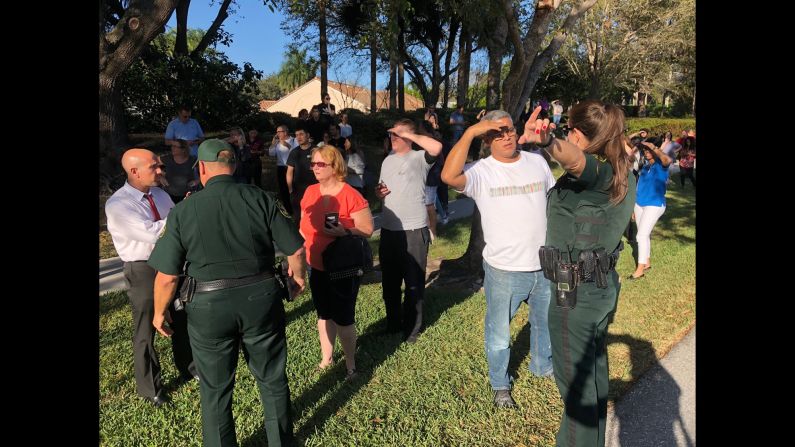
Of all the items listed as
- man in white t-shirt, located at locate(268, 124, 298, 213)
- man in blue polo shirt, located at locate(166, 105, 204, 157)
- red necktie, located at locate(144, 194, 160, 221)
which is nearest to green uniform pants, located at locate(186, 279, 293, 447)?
red necktie, located at locate(144, 194, 160, 221)

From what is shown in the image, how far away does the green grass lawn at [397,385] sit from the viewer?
11.5ft

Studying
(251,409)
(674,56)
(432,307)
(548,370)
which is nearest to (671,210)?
(432,307)

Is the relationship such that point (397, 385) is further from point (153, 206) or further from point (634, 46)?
point (634, 46)

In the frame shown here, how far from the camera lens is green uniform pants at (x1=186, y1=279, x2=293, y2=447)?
2812 mm

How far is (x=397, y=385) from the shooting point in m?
4.13

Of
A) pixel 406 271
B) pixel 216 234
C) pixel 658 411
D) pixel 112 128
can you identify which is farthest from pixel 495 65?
pixel 112 128

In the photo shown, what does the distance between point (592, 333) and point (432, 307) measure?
10.4ft

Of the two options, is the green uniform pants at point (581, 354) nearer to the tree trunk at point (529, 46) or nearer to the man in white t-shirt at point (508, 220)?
the man in white t-shirt at point (508, 220)

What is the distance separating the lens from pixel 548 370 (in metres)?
4.21

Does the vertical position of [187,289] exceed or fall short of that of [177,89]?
it falls short

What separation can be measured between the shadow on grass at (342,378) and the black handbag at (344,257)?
92cm

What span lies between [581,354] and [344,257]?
6.20ft

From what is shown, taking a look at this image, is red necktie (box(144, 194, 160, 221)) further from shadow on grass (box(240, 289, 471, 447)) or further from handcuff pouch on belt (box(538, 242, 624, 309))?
handcuff pouch on belt (box(538, 242, 624, 309))
